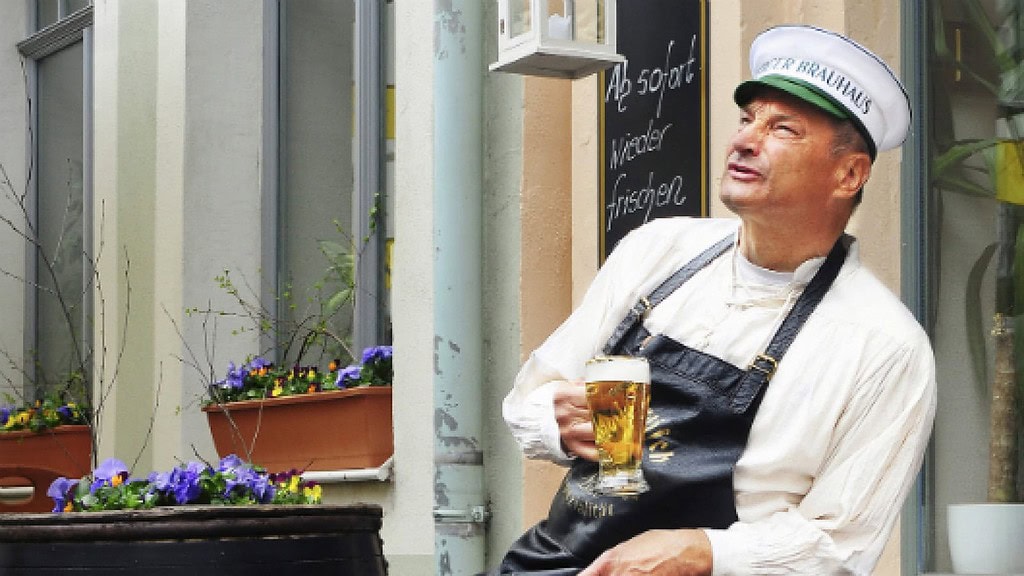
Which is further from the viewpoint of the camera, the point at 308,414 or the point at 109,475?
the point at 308,414

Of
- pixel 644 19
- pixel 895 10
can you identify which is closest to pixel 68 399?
pixel 644 19

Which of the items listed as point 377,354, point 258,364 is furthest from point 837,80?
point 258,364

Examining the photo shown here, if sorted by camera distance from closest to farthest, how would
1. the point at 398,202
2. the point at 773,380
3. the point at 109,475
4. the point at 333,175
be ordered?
the point at 773,380 → the point at 109,475 → the point at 398,202 → the point at 333,175

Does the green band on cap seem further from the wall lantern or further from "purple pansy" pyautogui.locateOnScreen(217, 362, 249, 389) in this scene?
"purple pansy" pyautogui.locateOnScreen(217, 362, 249, 389)

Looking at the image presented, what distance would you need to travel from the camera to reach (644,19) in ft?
17.2

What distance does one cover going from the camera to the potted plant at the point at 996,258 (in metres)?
4.43

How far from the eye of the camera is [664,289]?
10.3 ft

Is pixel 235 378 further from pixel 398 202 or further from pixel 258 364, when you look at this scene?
pixel 398 202

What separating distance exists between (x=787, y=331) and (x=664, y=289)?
0.26 metres

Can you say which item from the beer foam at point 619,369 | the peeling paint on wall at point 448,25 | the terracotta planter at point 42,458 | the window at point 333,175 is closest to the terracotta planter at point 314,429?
the window at point 333,175

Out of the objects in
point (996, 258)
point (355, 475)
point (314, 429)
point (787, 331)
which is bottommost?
point (355, 475)

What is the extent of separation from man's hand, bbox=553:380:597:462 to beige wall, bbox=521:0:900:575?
1673mm

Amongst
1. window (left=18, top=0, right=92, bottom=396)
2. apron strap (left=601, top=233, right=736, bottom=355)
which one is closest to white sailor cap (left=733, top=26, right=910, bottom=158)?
apron strap (left=601, top=233, right=736, bottom=355)

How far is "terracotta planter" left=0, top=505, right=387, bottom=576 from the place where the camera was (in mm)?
3361
